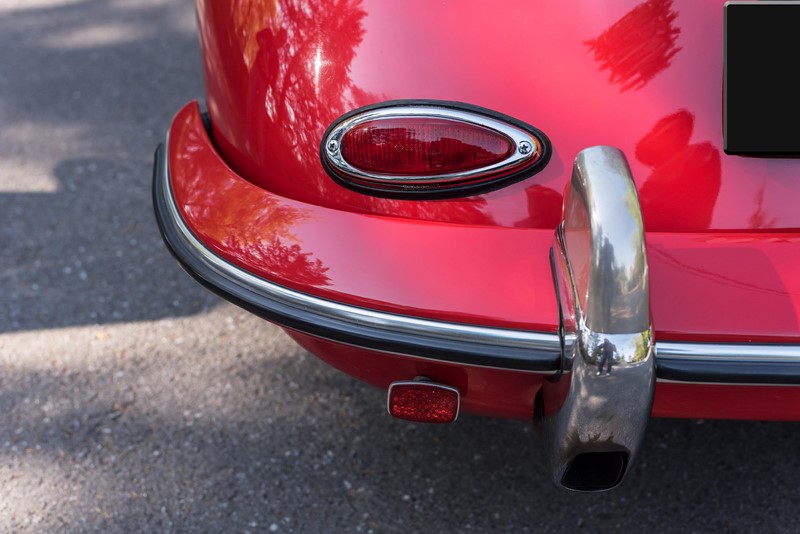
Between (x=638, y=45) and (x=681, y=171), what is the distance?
9.3 inches

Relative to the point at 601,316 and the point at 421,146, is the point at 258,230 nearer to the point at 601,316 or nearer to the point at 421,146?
the point at 421,146

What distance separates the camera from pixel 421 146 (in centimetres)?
145

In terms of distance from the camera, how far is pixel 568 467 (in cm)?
142

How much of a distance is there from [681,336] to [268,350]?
55.6 inches

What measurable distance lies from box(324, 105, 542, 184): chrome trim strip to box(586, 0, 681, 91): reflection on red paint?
0.62 ft

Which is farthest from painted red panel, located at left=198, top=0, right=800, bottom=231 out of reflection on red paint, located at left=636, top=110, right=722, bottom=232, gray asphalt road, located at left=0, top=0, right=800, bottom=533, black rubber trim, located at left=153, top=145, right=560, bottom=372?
gray asphalt road, located at left=0, top=0, right=800, bottom=533

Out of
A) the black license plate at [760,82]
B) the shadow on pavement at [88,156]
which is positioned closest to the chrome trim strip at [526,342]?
the black license plate at [760,82]

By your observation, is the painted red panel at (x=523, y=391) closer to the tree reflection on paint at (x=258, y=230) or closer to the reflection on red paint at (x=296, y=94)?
the tree reflection on paint at (x=258, y=230)

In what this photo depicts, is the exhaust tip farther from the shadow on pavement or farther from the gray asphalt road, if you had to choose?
the shadow on pavement

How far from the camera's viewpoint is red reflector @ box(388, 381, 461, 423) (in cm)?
148

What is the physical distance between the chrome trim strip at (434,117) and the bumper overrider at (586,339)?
139 mm

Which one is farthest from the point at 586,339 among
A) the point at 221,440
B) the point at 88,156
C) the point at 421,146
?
the point at 88,156

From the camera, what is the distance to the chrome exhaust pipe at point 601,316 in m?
1.20

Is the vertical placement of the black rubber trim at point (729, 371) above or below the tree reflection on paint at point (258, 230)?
below
